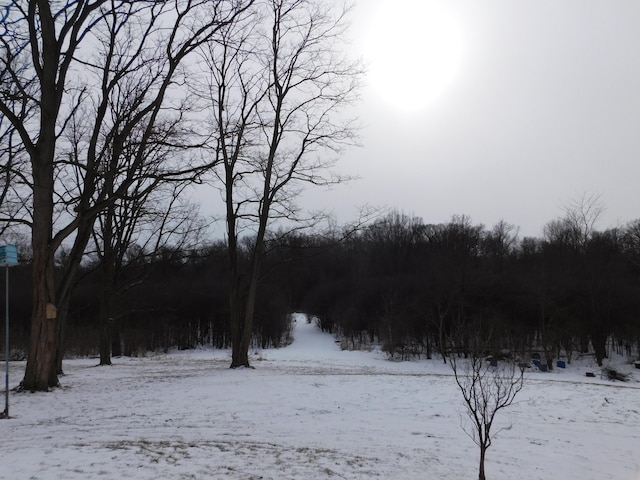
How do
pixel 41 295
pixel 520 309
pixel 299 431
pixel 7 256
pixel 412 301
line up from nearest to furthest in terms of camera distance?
pixel 299 431 < pixel 7 256 < pixel 41 295 < pixel 520 309 < pixel 412 301

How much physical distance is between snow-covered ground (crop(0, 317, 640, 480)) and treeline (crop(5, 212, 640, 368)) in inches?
285

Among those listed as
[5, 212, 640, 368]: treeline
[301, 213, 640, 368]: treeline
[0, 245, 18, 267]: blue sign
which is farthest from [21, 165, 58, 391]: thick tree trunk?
[301, 213, 640, 368]: treeline

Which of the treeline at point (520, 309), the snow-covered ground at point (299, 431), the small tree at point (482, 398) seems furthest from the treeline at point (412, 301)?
the small tree at point (482, 398)

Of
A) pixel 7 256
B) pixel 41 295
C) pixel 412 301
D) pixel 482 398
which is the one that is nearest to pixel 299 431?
pixel 482 398

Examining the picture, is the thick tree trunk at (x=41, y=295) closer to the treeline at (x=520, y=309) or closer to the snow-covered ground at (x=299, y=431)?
the snow-covered ground at (x=299, y=431)

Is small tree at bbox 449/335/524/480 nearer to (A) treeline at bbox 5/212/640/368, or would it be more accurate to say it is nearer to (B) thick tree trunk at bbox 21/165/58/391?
(B) thick tree trunk at bbox 21/165/58/391

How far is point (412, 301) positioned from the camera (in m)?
42.0

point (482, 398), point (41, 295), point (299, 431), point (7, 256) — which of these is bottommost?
point (299, 431)

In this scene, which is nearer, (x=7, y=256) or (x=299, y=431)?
(x=299, y=431)

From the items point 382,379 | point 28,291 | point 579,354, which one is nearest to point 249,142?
point 382,379

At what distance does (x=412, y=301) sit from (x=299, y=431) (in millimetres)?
34750

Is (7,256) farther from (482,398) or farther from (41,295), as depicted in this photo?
(482,398)

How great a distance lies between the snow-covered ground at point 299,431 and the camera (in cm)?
563

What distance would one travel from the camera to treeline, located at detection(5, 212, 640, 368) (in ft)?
105
